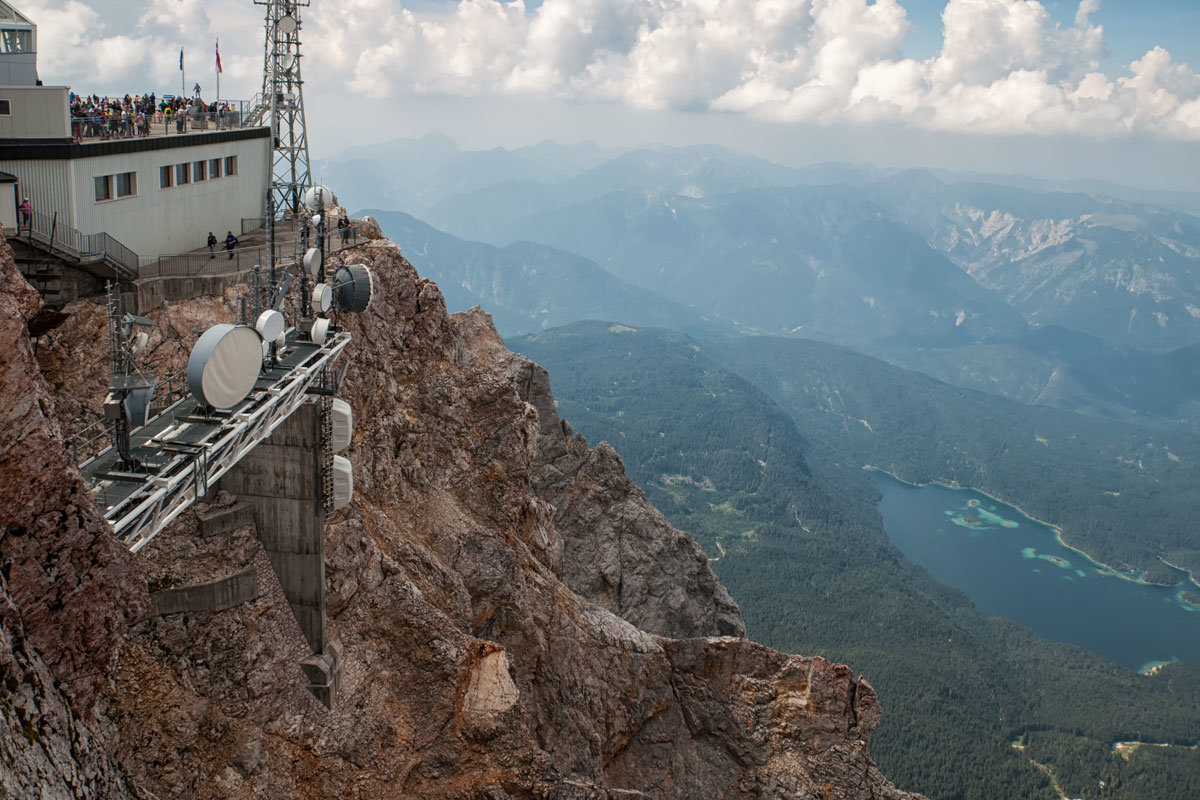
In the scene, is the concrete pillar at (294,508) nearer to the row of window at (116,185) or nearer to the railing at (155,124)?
the row of window at (116,185)

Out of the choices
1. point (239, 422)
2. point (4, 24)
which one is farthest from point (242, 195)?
point (239, 422)

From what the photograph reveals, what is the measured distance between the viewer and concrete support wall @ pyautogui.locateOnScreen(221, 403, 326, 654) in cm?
2975

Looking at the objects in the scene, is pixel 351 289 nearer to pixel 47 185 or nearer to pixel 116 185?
pixel 116 185

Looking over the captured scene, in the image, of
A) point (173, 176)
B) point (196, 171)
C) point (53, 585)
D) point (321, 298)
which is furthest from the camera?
point (196, 171)

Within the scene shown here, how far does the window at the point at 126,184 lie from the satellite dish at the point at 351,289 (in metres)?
8.95

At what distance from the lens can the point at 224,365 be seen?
23.5 meters

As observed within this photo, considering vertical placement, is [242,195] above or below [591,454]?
above

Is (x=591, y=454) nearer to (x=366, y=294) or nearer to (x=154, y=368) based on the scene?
(x=366, y=294)

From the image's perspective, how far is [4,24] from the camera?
3356cm

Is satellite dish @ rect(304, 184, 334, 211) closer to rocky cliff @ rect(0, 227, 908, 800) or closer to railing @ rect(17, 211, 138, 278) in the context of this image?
rocky cliff @ rect(0, 227, 908, 800)

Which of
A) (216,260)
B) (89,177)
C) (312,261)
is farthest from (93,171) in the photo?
(312,261)

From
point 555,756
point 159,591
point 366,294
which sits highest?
point 366,294

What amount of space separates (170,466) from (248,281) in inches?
734

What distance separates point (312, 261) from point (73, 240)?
8.08 meters
